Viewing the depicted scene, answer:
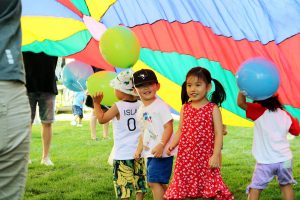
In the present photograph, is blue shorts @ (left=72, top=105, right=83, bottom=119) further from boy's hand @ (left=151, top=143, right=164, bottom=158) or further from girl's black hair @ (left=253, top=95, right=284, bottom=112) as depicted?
girl's black hair @ (left=253, top=95, right=284, bottom=112)

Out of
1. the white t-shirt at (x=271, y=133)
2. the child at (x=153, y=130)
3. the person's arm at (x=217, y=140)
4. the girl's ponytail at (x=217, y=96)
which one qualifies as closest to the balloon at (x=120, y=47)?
the child at (x=153, y=130)

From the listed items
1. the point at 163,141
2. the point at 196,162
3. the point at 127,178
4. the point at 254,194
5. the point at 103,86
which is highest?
the point at 103,86

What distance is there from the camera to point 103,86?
4.10 m

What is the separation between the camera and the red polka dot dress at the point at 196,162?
134 inches

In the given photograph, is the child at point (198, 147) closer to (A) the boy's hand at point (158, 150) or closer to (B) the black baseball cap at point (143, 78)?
(A) the boy's hand at point (158, 150)

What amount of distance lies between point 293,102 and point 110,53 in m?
1.50

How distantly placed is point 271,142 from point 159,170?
77cm

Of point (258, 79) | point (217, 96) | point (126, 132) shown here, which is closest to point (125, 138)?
point (126, 132)

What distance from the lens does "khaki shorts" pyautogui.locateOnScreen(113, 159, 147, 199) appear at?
3924 mm

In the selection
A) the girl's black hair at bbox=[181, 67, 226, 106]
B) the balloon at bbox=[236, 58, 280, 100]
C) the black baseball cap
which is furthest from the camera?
the black baseball cap

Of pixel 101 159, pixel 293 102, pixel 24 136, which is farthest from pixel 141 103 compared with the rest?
pixel 101 159

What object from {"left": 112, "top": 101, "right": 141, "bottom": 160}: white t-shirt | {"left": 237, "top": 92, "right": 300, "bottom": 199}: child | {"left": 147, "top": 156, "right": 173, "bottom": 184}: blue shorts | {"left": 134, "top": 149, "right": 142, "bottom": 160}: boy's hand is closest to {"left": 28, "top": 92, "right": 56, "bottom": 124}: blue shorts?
{"left": 112, "top": 101, "right": 141, "bottom": 160}: white t-shirt

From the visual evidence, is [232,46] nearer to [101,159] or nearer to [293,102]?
[293,102]

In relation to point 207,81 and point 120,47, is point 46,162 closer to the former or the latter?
point 120,47
